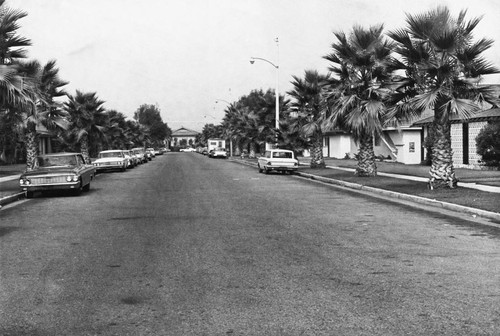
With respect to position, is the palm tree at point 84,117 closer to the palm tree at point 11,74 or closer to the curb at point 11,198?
the palm tree at point 11,74

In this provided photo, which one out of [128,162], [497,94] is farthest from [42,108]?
Answer: [497,94]

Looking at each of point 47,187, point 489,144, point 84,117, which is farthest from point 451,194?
point 84,117

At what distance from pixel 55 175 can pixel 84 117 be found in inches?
1044

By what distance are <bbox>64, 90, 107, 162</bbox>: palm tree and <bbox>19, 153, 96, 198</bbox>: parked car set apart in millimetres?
23388

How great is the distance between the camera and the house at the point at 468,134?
32531 millimetres

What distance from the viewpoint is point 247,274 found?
24.5 feet

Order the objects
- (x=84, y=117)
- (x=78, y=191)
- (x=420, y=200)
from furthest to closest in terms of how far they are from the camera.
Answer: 1. (x=84, y=117)
2. (x=78, y=191)
3. (x=420, y=200)

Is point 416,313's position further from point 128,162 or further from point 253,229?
point 128,162

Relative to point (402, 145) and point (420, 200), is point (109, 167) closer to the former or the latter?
point (402, 145)

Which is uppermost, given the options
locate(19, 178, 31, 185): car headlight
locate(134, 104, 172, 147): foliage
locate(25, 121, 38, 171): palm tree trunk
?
locate(134, 104, 172, 147): foliage

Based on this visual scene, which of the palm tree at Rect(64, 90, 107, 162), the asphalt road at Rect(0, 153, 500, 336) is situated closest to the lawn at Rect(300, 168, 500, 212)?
the asphalt road at Rect(0, 153, 500, 336)

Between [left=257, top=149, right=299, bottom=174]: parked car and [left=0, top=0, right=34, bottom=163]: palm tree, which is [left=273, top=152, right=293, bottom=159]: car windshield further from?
[left=0, top=0, right=34, bottom=163]: palm tree

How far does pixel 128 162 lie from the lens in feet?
145

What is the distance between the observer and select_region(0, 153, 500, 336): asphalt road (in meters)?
5.45
